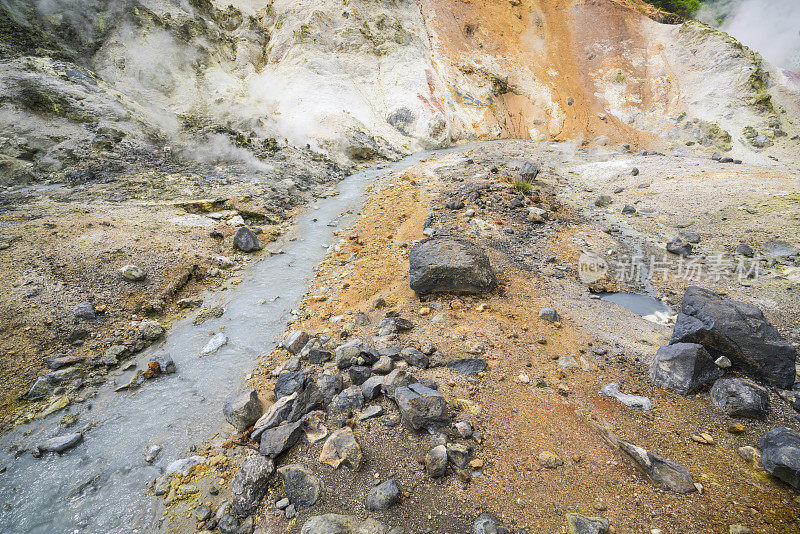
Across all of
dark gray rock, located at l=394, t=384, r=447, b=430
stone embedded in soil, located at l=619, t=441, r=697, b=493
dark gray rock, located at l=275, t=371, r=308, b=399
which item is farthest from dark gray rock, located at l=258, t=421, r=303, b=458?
stone embedded in soil, located at l=619, t=441, r=697, b=493

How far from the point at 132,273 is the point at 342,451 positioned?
5857 millimetres

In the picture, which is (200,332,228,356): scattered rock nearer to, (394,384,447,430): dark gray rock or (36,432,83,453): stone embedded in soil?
(36,432,83,453): stone embedded in soil

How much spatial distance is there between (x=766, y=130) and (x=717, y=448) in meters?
22.5

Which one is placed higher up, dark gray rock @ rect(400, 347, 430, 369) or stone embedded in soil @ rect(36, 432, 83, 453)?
dark gray rock @ rect(400, 347, 430, 369)

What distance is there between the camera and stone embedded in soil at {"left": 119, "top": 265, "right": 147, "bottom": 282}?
6105mm

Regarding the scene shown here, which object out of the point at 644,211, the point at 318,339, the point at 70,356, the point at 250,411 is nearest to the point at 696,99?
the point at 644,211

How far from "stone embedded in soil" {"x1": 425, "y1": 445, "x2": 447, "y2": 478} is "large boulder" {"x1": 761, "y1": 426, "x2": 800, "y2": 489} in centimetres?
261

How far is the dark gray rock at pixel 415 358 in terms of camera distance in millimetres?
3822

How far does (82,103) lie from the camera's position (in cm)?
1155

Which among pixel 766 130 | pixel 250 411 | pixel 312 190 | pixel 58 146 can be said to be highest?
pixel 58 146

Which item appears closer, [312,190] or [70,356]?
[70,356]

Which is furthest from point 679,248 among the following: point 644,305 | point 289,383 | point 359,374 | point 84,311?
point 84,311

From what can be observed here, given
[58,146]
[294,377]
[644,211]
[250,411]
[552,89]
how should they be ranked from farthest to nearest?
[552,89], [58,146], [644,211], [294,377], [250,411]

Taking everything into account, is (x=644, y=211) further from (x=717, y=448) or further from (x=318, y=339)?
(x=318, y=339)
